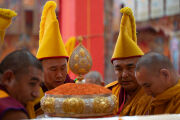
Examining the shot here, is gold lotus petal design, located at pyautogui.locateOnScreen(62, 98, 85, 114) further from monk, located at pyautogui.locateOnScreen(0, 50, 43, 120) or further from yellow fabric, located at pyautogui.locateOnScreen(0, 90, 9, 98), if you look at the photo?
yellow fabric, located at pyautogui.locateOnScreen(0, 90, 9, 98)

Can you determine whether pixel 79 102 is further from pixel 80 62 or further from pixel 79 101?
pixel 80 62

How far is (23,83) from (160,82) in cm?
65

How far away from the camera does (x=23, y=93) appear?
1.07 m

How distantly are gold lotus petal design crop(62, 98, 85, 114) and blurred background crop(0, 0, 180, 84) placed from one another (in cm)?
316

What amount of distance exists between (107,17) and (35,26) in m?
1.91

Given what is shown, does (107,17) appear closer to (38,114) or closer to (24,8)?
(24,8)

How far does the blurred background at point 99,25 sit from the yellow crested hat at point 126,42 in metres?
2.58

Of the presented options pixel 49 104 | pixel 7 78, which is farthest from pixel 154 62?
pixel 7 78

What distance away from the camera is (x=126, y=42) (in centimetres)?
175

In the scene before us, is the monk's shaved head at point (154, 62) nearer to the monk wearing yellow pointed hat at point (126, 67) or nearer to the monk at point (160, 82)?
the monk at point (160, 82)

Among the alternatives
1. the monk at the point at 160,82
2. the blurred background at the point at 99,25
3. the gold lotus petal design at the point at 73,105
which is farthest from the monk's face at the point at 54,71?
the blurred background at the point at 99,25

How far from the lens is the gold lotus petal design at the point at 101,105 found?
126cm

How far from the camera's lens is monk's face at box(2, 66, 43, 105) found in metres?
1.05

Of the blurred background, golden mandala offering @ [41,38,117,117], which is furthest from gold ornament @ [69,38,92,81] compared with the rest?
the blurred background
